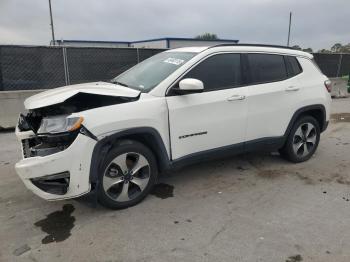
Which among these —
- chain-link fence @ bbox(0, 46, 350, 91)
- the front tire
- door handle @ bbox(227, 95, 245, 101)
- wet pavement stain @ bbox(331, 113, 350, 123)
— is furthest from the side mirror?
wet pavement stain @ bbox(331, 113, 350, 123)

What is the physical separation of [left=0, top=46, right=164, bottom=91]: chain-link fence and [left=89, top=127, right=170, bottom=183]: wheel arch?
5.83 metres

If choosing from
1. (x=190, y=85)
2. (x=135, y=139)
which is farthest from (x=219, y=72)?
(x=135, y=139)

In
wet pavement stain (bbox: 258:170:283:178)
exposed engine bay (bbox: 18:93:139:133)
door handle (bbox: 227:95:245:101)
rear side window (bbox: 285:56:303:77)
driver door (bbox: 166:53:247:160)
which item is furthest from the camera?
rear side window (bbox: 285:56:303:77)

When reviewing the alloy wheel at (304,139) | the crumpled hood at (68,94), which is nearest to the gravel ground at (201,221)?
the alloy wheel at (304,139)

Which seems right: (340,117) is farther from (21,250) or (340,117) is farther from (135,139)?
(21,250)

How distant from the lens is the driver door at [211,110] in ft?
13.0

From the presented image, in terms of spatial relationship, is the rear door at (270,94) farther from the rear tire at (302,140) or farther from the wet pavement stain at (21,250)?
the wet pavement stain at (21,250)

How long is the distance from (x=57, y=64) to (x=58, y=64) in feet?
0.09

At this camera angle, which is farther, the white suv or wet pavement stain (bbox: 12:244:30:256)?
the white suv

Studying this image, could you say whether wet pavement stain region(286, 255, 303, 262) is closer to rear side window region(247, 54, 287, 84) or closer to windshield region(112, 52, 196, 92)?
windshield region(112, 52, 196, 92)

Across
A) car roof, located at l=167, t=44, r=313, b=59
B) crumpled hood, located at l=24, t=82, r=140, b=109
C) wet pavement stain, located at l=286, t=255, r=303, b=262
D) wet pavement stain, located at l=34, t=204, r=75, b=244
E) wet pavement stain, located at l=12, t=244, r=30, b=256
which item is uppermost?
car roof, located at l=167, t=44, r=313, b=59

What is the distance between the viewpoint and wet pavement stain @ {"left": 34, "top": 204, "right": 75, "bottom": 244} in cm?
329

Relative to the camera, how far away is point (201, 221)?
3.57 meters

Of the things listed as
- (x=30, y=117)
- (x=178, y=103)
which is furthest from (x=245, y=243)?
A: (x=30, y=117)
